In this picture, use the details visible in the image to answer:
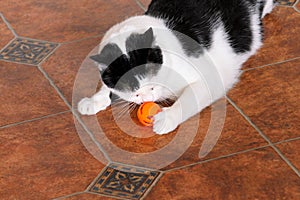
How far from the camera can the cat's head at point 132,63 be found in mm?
1660

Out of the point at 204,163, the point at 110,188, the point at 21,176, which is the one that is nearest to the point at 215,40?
the point at 204,163

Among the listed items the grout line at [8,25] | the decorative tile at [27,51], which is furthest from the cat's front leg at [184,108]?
the grout line at [8,25]

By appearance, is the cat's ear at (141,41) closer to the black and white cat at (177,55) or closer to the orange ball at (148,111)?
the black and white cat at (177,55)

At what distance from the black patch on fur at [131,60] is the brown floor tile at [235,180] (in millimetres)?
293

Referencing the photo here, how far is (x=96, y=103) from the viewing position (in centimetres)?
194

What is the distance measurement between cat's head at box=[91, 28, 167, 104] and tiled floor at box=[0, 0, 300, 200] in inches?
7.9

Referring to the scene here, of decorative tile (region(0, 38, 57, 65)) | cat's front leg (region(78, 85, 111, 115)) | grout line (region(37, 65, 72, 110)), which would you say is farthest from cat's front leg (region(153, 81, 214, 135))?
decorative tile (region(0, 38, 57, 65))

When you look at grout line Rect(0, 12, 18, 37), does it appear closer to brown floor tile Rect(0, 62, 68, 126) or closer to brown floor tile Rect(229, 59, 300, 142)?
brown floor tile Rect(0, 62, 68, 126)

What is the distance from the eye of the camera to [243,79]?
2047mm

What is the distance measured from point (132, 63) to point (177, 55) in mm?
209

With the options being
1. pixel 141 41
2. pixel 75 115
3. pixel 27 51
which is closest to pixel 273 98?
pixel 141 41

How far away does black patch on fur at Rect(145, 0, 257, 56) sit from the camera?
1888mm

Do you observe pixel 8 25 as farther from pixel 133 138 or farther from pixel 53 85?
pixel 133 138

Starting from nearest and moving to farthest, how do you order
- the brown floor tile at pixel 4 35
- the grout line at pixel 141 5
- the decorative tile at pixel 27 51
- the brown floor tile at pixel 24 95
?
the brown floor tile at pixel 24 95 → the decorative tile at pixel 27 51 → the brown floor tile at pixel 4 35 → the grout line at pixel 141 5
